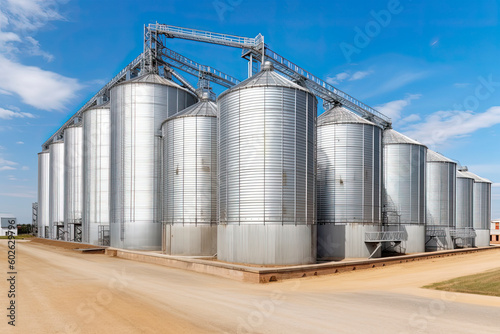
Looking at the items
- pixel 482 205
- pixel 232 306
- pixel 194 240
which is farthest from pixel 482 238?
pixel 232 306

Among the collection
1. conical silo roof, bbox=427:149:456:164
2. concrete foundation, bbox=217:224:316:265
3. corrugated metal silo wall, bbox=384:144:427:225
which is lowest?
concrete foundation, bbox=217:224:316:265

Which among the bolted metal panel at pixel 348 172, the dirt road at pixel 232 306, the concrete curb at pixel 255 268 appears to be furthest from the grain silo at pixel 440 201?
the dirt road at pixel 232 306

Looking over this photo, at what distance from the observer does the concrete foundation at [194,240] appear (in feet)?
115

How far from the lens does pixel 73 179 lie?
198ft

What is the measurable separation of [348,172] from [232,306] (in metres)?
23.8

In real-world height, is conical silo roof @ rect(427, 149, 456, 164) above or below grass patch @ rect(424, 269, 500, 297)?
above

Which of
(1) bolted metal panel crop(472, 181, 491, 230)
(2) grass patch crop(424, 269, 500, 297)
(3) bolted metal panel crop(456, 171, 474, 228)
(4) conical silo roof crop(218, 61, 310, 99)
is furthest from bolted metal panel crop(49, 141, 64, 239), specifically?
(1) bolted metal panel crop(472, 181, 491, 230)

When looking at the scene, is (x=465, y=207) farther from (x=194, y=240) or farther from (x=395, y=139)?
(x=194, y=240)

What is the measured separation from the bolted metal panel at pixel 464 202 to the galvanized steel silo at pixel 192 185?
4324cm

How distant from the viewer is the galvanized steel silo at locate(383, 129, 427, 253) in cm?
4400

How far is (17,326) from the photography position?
479 inches

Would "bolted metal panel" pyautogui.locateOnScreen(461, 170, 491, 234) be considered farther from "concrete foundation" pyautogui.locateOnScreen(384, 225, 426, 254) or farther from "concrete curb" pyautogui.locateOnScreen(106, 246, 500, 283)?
"concrete curb" pyautogui.locateOnScreen(106, 246, 500, 283)

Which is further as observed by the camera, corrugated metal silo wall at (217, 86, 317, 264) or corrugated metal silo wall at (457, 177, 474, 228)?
corrugated metal silo wall at (457, 177, 474, 228)

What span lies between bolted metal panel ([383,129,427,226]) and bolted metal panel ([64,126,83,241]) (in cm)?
4326
